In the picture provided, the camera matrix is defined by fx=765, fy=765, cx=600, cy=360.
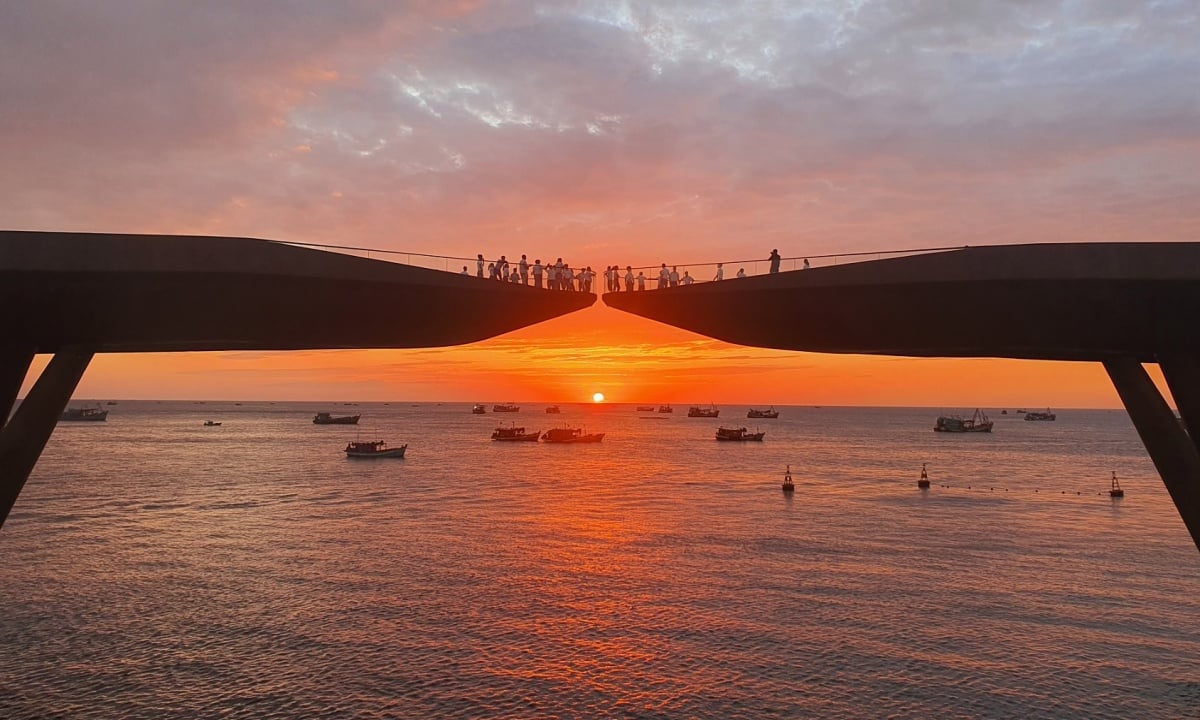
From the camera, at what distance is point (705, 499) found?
74375 millimetres

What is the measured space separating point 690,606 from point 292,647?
59.0ft

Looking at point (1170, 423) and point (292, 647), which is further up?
point (1170, 423)

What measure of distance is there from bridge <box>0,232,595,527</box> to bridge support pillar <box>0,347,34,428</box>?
0.10 feet

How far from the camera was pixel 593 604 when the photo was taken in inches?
1492

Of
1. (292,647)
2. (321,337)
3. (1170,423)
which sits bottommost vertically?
(292,647)

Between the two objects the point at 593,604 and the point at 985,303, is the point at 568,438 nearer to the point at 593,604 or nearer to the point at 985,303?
the point at 593,604

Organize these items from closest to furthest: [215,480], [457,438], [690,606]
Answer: [690,606]
[215,480]
[457,438]

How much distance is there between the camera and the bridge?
1623 centimetres

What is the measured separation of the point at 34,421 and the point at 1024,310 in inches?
1076

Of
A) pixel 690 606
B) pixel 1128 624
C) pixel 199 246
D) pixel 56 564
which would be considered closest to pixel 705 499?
pixel 690 606

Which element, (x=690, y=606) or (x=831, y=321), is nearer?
(x=831, y=321)

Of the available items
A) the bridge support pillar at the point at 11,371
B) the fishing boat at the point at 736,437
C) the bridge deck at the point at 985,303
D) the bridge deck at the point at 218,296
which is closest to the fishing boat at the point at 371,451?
the fishing boat at the point at 736,437

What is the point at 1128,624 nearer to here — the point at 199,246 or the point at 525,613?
the point at 525,613

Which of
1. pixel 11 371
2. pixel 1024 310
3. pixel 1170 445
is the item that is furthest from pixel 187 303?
pixel 1170 445
